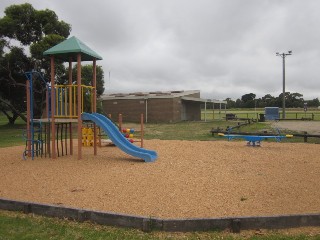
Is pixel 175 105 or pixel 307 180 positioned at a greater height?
pixel 175 105

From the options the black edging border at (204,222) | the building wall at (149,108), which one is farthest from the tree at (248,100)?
the black edging border at (204,222)

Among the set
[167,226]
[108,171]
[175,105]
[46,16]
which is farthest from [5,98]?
[167,226]

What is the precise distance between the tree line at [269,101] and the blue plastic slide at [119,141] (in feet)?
308

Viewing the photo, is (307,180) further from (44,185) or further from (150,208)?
(44,185)

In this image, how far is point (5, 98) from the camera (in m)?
28.1

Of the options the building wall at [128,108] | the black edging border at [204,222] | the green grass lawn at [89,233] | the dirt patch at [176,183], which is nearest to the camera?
the green grass lawn at [89,233]

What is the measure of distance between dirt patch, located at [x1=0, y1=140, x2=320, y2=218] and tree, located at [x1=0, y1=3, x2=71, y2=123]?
629 inches

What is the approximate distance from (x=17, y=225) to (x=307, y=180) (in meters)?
5.62

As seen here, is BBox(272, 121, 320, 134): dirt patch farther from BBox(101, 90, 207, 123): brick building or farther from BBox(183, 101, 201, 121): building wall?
BBox(183, 101, 201, 121): building wall

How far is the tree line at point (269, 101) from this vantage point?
107250 millimetres

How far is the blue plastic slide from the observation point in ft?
32.4

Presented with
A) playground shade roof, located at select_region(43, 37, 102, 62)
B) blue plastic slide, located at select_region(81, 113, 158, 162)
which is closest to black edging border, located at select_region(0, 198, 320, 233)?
blue plastic slide, located at select_region(81, 113, 158, 162)

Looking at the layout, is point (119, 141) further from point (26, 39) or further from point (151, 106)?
point (151, 106)

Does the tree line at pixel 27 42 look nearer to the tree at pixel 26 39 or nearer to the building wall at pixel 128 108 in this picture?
the tree at pixel 26 39
